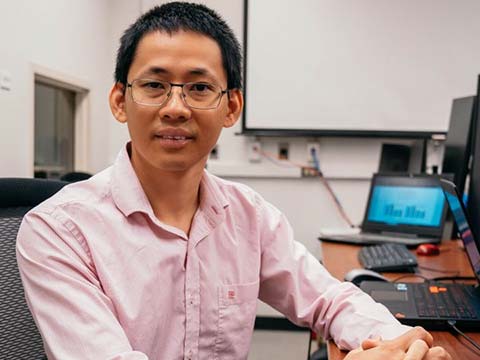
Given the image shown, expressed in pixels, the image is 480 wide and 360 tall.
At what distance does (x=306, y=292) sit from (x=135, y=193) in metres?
0.45

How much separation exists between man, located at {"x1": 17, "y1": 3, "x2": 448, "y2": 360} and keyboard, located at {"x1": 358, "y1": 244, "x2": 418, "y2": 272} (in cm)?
48

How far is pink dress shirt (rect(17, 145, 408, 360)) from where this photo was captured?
82 cm

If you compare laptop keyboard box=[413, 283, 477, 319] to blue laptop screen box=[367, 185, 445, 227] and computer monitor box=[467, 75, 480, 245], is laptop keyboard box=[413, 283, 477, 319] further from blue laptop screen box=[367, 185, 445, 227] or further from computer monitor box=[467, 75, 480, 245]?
blue laptop screen box=[367, 185, 445, 227]

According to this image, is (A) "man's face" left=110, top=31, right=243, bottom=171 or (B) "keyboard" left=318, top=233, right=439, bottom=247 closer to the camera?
(A) "man's face" left=110, top=31, right=243, bottom=171

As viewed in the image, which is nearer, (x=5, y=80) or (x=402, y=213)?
(x=5, y=80)

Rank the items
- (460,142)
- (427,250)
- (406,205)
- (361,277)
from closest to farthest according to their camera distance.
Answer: (361,277), (427,250), (460,142), (406,205)

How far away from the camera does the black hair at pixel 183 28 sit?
3.32 feet

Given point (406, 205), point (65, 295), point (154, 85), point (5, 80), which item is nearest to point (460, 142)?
point (406, 205)

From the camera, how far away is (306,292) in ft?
3.71

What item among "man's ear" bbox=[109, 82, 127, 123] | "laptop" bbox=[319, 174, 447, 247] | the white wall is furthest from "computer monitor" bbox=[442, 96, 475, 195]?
the white wall

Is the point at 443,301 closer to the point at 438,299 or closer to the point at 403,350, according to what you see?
the point at 438,299

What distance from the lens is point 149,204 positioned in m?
1.00

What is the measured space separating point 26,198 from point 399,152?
6.95 ft

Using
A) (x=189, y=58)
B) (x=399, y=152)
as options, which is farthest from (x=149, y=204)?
(x=399, y=152)
